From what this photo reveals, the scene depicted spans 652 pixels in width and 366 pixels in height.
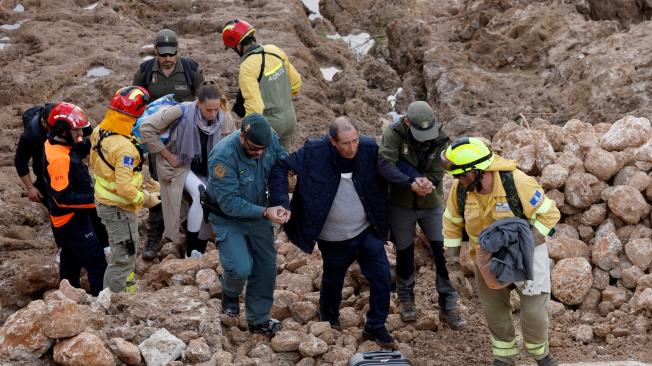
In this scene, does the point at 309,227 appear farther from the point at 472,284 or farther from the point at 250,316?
the point at 472,284

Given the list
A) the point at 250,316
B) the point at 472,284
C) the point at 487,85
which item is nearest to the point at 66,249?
the point at 250,316

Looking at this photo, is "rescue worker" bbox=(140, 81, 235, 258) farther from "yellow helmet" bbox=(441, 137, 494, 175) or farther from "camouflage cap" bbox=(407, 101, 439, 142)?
"yellow helmet" bbox=(441, 137, 494, 175)

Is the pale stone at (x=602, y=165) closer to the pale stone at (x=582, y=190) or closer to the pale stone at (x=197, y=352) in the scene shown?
the pale stone at (x=582, y=190)

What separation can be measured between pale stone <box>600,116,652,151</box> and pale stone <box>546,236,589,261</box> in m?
1.03

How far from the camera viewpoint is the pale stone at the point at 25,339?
432 cm

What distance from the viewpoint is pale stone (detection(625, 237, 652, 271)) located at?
6023mm

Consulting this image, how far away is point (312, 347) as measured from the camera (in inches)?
195

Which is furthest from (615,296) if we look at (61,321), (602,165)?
(61,321)

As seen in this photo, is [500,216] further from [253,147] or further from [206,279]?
[206,279]

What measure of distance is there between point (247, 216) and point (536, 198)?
1811 mm

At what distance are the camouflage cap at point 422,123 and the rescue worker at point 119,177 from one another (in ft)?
7.00

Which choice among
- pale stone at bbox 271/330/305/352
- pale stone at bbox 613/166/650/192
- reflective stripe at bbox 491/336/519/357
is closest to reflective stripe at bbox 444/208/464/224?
reflective stripe at bbox 491/336/519/357

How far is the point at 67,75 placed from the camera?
10.6 metres

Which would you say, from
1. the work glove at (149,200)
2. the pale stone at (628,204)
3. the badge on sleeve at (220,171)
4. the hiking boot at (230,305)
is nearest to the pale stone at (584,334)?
the pale stone at (628,204)
